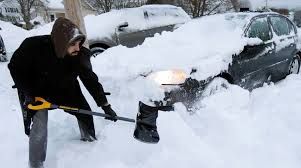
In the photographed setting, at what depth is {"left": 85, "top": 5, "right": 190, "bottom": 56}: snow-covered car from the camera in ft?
24.4

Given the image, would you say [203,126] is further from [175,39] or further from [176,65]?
[175,39]

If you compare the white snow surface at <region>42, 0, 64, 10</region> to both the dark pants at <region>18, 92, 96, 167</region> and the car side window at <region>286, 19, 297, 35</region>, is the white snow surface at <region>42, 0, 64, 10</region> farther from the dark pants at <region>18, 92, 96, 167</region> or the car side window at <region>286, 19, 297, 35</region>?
the dark pants at <region>18, 92, 96, 167</region>

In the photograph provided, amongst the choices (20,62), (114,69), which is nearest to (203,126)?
(114,69)

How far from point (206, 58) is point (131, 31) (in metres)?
3.38

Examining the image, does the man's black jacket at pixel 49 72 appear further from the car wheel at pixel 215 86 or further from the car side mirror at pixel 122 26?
the car side mirror at pixel 122 26

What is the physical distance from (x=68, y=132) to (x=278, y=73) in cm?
385

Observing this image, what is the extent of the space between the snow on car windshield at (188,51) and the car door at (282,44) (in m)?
0.84

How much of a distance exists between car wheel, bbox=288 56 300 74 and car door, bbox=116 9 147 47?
2.96 m

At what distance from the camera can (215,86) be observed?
14.9 feet

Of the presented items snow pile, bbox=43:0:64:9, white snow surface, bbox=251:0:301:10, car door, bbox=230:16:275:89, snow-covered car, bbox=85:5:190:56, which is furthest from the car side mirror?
snow pile, bbox=43:0:64:9

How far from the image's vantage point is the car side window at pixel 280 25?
620 centimetres

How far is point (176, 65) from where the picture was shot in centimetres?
419

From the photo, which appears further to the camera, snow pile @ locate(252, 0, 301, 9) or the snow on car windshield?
snow pile @ locate(252, 0, 301, 9)

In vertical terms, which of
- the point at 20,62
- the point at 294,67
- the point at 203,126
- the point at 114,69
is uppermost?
the point at 20,62
